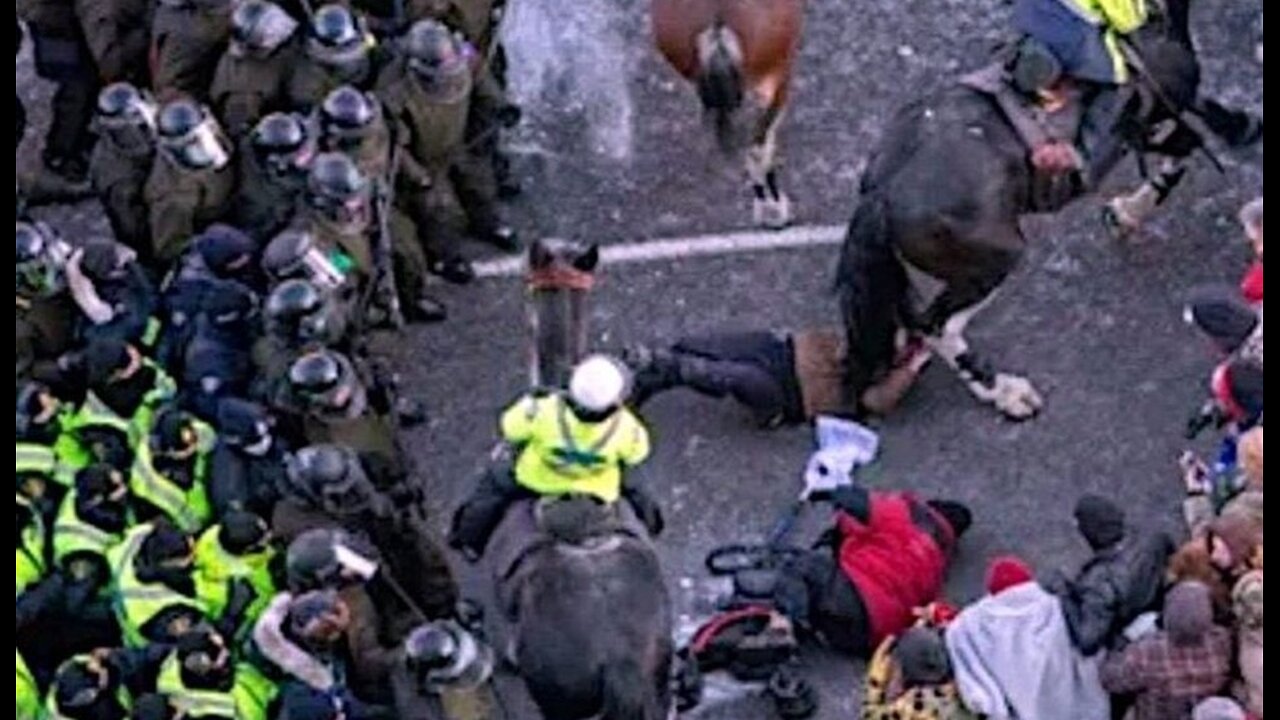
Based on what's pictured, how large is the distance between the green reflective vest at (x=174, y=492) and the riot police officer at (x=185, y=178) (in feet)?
4.16

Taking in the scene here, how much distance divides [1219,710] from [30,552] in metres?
3.32

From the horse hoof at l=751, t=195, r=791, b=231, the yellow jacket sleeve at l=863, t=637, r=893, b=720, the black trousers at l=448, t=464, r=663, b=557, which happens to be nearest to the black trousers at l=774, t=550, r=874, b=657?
the black trousers at l=448, t=464, r=663, b=557

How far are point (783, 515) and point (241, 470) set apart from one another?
2071mm

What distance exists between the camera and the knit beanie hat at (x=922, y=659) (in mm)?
9672

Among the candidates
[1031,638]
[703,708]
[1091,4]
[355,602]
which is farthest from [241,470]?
[1091,4]

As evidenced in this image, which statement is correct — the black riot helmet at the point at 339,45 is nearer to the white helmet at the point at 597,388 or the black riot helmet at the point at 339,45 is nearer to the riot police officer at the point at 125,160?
the riot police officer at the point at 125,160

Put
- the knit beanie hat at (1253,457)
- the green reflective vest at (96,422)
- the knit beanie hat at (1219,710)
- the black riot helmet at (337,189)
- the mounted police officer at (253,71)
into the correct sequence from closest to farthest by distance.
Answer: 1. the knit beanie hat at (1219,710)
2. the knit beanie hat at (1253,457)
3. the green reflective vest at (96,422)
4. the black riot helmet at (337,189)
5. the mounted police officer at (253,71)

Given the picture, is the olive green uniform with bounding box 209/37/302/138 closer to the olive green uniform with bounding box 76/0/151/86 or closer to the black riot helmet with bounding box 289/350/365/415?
the olive green uniform with bounding box 76/0/151/86

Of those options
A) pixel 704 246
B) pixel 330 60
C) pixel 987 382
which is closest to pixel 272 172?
pixel 330 60

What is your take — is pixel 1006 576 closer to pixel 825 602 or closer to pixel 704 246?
pixel 825 602

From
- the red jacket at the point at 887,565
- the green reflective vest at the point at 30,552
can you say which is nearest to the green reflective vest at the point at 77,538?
the green reflective vest at the point at 30,552

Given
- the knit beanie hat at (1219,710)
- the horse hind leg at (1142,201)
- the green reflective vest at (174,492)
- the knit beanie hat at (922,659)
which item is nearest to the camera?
the knit beanie hat at (1219,710)

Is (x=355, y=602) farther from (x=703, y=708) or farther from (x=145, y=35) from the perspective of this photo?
(x=145, y=35)
